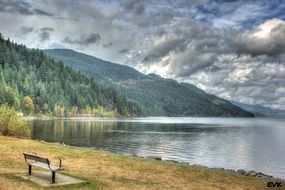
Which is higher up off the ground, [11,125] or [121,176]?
[11,125]

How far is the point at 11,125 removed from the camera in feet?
226

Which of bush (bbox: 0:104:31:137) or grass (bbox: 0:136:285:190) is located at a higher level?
bush (bbox: 0:104:31:137)

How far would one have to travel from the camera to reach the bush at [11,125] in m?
67.9

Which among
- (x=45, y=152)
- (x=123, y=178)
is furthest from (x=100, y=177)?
(x=45, y=152)

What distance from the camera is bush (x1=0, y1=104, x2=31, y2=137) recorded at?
223 feet

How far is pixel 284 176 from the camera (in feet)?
181

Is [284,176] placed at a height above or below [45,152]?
below

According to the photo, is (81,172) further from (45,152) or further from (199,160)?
(199,160)

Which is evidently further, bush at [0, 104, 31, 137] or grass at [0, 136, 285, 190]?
bush at [0, 104, 31, 137]

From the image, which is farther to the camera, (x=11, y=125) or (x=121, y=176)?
(x=11, y=125)

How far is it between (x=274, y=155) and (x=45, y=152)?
56361mm

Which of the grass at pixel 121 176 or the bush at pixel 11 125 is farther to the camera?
the bush at pixel 11 125

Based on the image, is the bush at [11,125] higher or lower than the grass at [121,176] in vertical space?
higher

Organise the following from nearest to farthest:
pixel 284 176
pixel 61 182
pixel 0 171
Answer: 1. pixel 61 182
2. pixel 0 171
3. pixel 284 176
